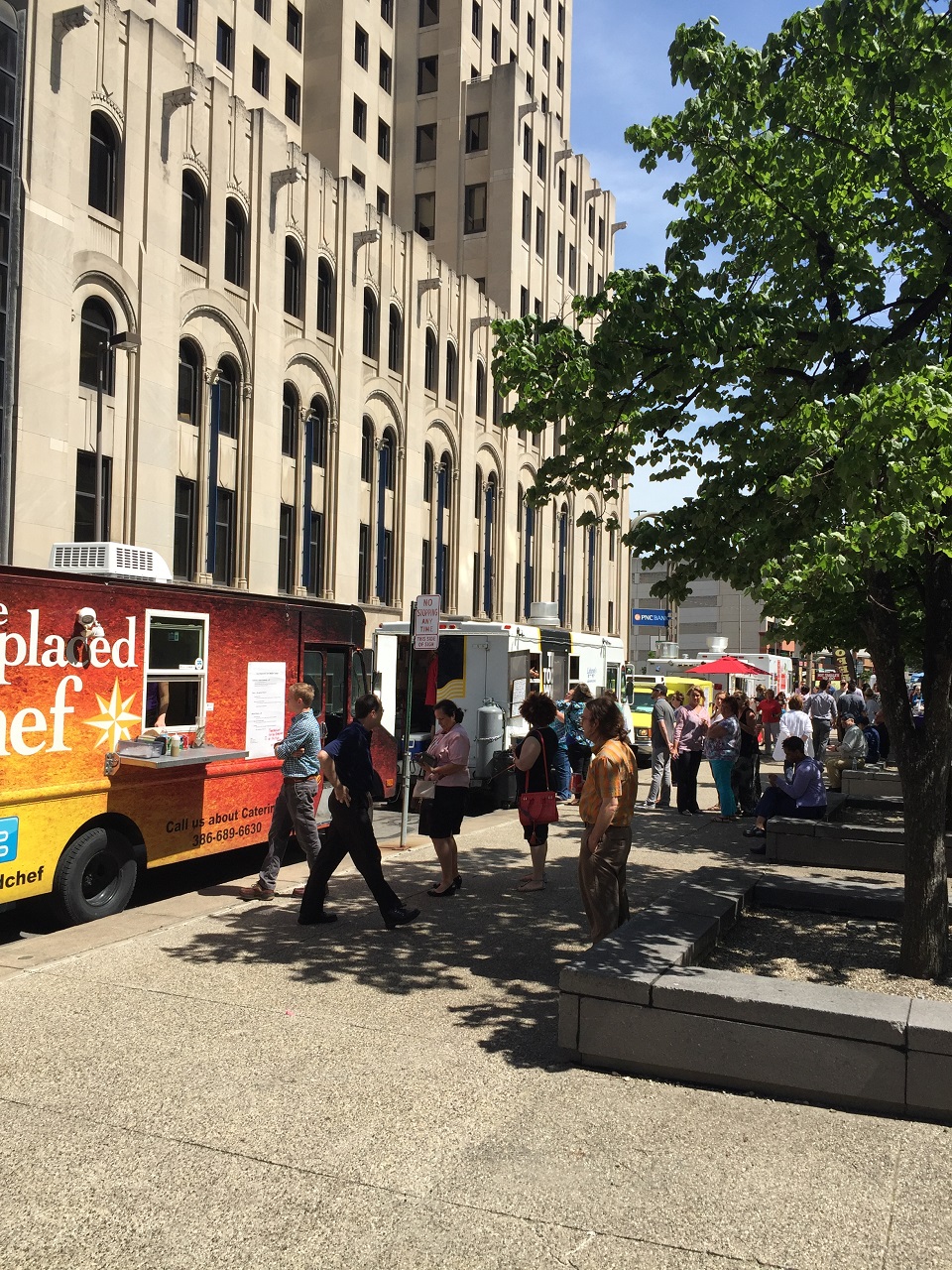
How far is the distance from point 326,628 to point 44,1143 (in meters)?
7.59

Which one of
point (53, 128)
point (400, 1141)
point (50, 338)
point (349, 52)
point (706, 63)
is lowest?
point (400, 1141)

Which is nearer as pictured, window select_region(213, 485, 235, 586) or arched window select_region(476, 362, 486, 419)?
window select_region(213, 485, 235, 586)

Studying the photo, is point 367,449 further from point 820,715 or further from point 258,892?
point 258,892

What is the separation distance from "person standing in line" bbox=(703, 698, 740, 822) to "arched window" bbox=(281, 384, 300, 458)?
19.1m

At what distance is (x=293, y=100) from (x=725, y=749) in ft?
117

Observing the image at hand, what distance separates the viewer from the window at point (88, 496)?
23.6 metres

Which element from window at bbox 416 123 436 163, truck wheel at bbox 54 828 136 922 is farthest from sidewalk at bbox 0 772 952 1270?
window at bbox 416 123 436 163

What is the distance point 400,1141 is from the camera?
14.8 feet

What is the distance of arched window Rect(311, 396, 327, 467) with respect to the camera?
3191 cm

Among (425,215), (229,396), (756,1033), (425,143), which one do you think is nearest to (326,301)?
(229,396)

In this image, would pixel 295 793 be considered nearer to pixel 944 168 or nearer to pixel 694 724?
pixel 944 168

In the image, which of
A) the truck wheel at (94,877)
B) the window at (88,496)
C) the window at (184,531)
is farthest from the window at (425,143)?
the truck wheel at (94,877)

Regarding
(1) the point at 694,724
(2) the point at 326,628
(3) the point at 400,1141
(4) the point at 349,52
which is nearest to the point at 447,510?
(4) the point at 349,52

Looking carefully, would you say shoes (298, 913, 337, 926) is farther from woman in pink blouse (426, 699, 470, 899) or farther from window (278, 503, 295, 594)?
window (278, 503, 295, 594)
